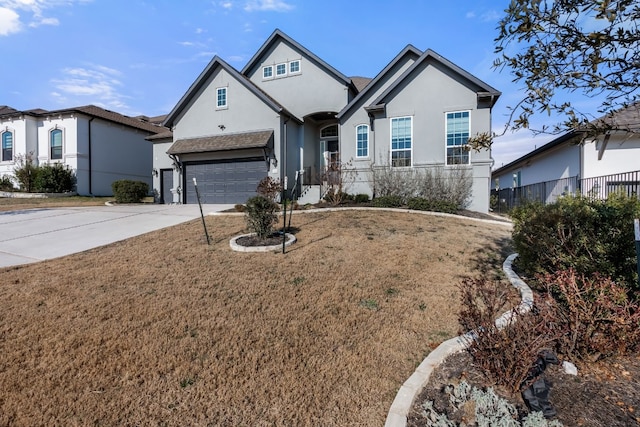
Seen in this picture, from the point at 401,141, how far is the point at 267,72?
364 inches

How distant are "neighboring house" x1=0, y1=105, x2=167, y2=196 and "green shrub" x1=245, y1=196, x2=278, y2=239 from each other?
20.1m

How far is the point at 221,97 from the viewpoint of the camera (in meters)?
18.1

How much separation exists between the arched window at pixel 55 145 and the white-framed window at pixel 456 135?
2663cm

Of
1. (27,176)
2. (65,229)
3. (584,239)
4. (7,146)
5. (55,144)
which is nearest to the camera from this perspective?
(584,239)

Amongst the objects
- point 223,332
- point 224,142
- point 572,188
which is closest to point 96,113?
point 224,142

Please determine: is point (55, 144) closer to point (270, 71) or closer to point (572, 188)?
point (270, 71)

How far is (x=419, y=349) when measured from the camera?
3641 mm

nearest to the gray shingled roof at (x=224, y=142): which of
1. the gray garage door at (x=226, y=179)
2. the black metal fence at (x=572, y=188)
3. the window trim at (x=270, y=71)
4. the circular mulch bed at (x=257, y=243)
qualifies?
the gray garage door at (x=226, y=179)

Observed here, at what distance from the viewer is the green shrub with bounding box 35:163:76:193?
72.9ft

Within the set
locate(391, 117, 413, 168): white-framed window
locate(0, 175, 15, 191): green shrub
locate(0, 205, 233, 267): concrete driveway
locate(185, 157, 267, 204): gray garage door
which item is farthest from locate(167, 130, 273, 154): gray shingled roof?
locate(0, 175, 15, 191): green shrub

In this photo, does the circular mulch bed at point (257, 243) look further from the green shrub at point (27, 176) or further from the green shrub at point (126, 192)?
Answer: the green shrub at point (27, 176)

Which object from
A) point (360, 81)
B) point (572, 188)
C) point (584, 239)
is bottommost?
point (584, 239)

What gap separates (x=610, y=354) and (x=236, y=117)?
17.7m

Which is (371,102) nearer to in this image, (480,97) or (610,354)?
(480,97)
